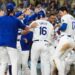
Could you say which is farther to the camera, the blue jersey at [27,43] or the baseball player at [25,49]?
the blue jersey at [27,43]

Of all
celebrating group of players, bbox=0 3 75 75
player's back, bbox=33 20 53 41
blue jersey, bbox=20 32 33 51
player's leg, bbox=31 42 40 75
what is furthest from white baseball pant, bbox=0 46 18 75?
blue jersey, bbox=20 32 33 51

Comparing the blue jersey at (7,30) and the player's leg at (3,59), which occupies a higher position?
the blue jersey at (7,30)

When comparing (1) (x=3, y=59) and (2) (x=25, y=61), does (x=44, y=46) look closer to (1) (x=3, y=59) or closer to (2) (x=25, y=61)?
(2) (x=25, y=61)

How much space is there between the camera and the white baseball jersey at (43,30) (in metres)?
12.3

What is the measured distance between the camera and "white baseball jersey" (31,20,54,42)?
1230 cm

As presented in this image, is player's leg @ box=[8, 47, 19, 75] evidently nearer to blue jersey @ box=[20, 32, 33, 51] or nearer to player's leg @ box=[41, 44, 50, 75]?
player's leg @ box=[41, 44, 50, 75]

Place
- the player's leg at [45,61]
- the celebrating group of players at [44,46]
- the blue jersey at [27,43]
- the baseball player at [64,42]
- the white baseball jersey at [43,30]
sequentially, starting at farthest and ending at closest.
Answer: the blue jersey at [27,43] < the player's leg at [45,61] < the white baseball jersey at [43,30] < the baseball player at [64,42] < the celebrating group of players at [44,46]

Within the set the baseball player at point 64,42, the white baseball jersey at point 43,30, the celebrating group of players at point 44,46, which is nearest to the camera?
the celebrating group of players at point 44,46

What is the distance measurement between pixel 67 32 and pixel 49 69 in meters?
1.29

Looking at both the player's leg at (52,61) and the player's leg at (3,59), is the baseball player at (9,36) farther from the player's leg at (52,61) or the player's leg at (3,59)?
the player's leg at (52,61)

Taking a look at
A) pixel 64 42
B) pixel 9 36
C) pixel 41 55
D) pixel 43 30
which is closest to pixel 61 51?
pixel 64 42

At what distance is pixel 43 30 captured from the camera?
1230cm

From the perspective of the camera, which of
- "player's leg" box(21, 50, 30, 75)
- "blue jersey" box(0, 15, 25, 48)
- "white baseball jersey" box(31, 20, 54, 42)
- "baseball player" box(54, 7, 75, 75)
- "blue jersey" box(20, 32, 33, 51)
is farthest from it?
"blue jersey" box(20, 32, 33, 51)

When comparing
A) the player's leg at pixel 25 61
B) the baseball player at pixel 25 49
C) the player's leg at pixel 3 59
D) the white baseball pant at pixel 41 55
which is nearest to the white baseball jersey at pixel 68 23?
the white baseball pant at pixel 41 55
